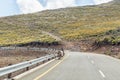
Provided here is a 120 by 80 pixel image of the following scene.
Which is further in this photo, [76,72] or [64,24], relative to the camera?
[64,24]

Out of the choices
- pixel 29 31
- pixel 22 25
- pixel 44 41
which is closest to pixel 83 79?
pixel 44 41

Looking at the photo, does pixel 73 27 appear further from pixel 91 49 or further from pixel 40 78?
pixel 40 78

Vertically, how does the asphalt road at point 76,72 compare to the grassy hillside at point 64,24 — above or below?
below

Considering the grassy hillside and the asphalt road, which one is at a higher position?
the grassy hillside

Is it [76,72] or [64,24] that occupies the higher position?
[64,24]

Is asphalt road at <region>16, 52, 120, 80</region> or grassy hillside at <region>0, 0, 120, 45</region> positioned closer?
asphalt road at <region>16, 52, 120, 80</region>

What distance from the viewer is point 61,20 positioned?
142 meters

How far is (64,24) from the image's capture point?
13062 centimetres

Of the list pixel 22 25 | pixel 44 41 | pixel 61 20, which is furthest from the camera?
pixel 61 20

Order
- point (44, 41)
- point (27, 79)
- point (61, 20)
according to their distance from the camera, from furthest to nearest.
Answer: point (61, 20) < point (44, 41) < point (27, 79)

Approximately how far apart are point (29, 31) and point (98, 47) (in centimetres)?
4593

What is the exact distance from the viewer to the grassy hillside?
3883 inches

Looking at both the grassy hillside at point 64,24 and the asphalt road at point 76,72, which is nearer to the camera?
the asphalt road at point 76,72

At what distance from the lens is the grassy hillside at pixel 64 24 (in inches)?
3883
